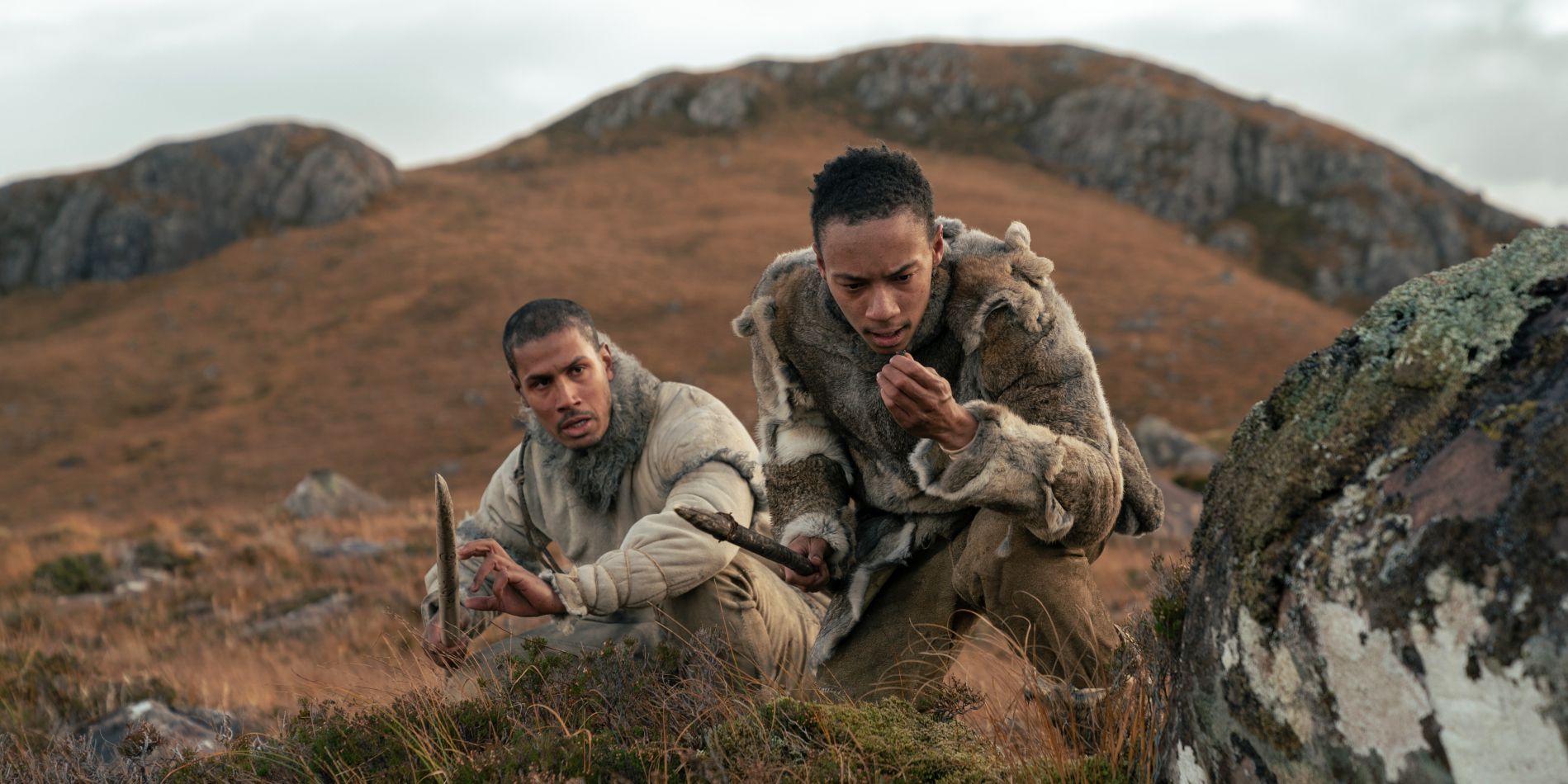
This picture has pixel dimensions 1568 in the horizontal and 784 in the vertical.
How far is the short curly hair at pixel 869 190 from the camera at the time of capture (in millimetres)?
3443

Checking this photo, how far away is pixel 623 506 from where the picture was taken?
4906mm

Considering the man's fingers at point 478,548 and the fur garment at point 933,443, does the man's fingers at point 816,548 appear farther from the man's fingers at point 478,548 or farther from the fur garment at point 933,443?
the man's fingers at point 478,548

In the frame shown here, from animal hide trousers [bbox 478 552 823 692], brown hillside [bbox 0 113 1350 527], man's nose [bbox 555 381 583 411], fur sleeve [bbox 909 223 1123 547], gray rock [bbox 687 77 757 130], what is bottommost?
brown hillside [bbox 0 113 1350 527]

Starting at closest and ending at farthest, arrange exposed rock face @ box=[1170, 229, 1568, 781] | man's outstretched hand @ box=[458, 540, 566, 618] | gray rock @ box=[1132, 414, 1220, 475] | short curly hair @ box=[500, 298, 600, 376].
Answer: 1. exposed rock face @ box=[1170, 229, 1568, 781]
2. man's outstretched hand @ box=[458, 540, 566, 618]
3. short curly hair @ box=[500, 298, 600, 376]
4. gray rock @ box=[1132, 414, 1220, 475]

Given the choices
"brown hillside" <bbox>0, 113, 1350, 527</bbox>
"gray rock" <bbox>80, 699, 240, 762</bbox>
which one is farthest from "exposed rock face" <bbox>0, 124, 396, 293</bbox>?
"gray rock" <bbox>80, 699, 240, 762</bbox>

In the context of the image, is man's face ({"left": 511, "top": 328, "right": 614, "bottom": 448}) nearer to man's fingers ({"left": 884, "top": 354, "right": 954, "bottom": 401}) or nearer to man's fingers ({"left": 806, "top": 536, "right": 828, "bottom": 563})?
man's fingers ({"left": 806, "top": 536, "right": 828, "bottom": 563})

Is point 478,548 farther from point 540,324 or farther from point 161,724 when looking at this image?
point 161,724

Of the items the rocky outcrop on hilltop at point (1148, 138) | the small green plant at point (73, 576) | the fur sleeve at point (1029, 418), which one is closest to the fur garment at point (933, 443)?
the fur sleeve at point (1029, 418)

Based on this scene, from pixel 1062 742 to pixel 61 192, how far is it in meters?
72.2

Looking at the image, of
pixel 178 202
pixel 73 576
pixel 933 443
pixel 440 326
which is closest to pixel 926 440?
pixel 933 443

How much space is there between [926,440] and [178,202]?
65.1 metres

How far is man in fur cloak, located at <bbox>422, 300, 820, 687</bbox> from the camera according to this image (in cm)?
424

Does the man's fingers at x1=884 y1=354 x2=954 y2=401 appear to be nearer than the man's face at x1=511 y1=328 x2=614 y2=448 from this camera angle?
Yes

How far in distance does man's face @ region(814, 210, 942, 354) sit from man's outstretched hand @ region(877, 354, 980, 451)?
1.88 feet
